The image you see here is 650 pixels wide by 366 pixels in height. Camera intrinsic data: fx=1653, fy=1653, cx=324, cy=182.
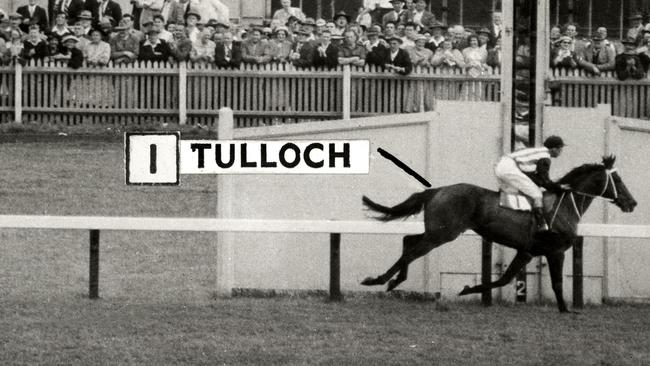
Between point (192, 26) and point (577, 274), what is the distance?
1426 centimetres

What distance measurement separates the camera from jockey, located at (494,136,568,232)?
14.3 meters

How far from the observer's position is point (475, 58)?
90.4 feet

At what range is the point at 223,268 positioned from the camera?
1566cm

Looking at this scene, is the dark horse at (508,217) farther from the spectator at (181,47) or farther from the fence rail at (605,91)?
the spectator at (181,47)

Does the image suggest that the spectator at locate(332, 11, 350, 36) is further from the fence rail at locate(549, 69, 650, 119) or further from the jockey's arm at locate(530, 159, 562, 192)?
the jockey's arm at locate(530, 159, 562, 192)

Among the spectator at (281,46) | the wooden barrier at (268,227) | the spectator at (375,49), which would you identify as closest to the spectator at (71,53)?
the spectator at (281,46)

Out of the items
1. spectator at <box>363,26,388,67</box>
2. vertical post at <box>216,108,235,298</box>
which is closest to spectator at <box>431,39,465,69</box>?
spectator at <box>363,26,388,67</box>

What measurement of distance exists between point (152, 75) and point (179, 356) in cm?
1609

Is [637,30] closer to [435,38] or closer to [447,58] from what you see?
[435,38]

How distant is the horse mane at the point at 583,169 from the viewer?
47.4ft

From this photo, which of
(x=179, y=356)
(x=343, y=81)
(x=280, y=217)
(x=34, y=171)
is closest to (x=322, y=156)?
(x=280, y=217)

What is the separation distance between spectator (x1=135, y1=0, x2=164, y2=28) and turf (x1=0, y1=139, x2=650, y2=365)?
31.8ft

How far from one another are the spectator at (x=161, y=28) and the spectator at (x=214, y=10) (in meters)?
1.12

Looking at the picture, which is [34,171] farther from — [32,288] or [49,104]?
[32,288]
